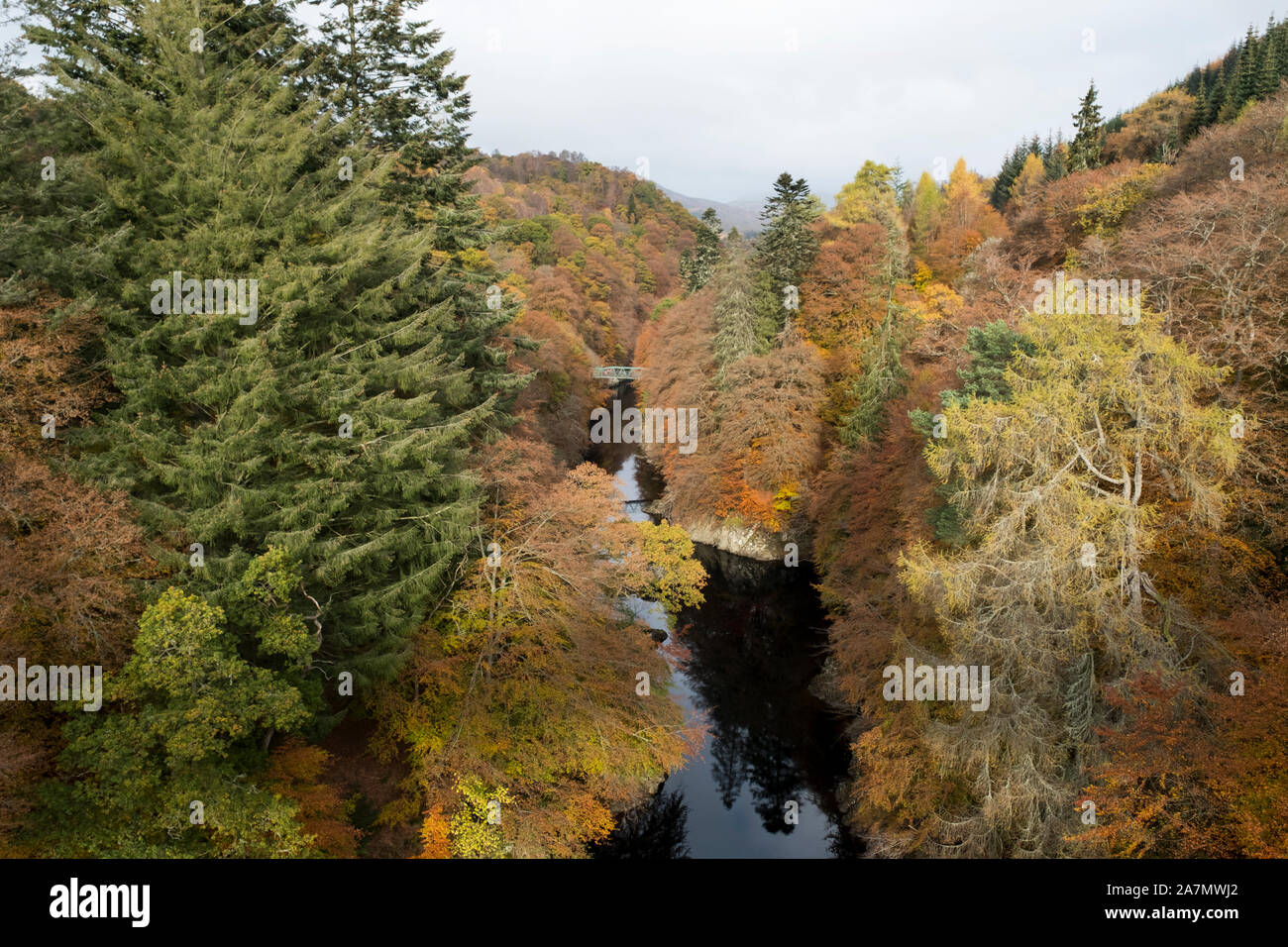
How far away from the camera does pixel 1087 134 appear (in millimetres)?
45875

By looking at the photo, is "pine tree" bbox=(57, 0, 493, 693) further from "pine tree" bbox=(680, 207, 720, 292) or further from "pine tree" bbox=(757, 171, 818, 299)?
"pine tree" bbox=(680, 207, 720, 292)

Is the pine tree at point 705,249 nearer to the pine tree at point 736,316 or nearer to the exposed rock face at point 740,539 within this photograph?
the pine tree at point 736,316

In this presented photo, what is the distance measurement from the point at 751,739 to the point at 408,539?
13.0m

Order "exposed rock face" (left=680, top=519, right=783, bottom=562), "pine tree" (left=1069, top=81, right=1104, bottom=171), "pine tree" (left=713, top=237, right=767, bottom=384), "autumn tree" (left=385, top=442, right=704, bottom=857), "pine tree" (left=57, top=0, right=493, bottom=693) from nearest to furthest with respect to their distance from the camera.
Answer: "pine tree" (left=57, top=0, right=493, bottom=693) → "autumn tree" (left=385, top=442, right=704, bottom=857) → "exposed rock face" (left=680, top=519, right=783, bottom=562) → "pine tree" (left=713, top=237, right=767, bottom=384) → "pine tree" (left=1069, top=81, right=1104, bottom=171)

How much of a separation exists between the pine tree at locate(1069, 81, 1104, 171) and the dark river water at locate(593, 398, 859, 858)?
118ft

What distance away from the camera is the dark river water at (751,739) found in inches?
693

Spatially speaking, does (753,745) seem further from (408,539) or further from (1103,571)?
(408,539)

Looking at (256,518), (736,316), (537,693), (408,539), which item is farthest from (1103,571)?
(736,316)

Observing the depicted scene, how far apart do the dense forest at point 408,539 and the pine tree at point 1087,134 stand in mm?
29637

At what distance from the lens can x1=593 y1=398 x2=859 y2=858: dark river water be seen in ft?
57.7

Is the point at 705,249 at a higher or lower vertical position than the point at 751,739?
higher

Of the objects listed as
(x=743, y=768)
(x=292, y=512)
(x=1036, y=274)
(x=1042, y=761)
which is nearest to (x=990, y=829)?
(x=1042, y=761)

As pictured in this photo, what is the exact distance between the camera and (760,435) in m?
31.0

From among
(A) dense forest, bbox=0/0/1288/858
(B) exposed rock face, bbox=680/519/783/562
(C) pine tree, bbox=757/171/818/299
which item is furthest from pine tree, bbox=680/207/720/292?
(A) dense forest, bbox=0/0/1288/858
